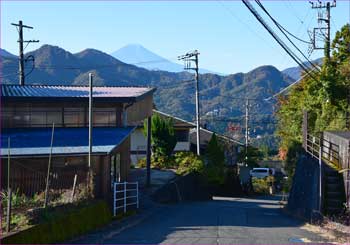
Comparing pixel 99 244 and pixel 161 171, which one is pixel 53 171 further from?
pixel 161 171

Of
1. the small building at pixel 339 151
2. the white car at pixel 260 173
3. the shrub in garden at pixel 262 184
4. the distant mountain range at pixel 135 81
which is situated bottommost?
the shrub in garden at pixel 262 184

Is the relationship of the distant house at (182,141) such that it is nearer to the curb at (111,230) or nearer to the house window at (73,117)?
the house window at (73,117)

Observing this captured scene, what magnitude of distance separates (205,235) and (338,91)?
20.1 metres

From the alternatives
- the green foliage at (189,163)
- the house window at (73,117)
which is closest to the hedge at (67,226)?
the house window at (73,117)

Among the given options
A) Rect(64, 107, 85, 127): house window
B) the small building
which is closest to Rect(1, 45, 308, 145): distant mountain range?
Rect(64, 107, 85, 127): house window

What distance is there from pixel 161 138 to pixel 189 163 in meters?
2.81

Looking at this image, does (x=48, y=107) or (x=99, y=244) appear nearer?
(x=99, y=244)

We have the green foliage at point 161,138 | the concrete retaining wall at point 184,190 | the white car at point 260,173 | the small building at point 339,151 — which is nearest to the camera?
the small building at point 339,151

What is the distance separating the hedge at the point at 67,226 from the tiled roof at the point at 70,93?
8439 mm

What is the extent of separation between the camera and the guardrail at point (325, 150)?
23780mm

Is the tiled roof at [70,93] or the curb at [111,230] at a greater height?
the tiled roof at [70,93]

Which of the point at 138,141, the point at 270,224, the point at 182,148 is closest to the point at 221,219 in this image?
the point at 270,224

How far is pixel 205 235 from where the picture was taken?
52.1 feet

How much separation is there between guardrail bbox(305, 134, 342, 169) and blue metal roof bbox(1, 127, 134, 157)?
8.08 meters
